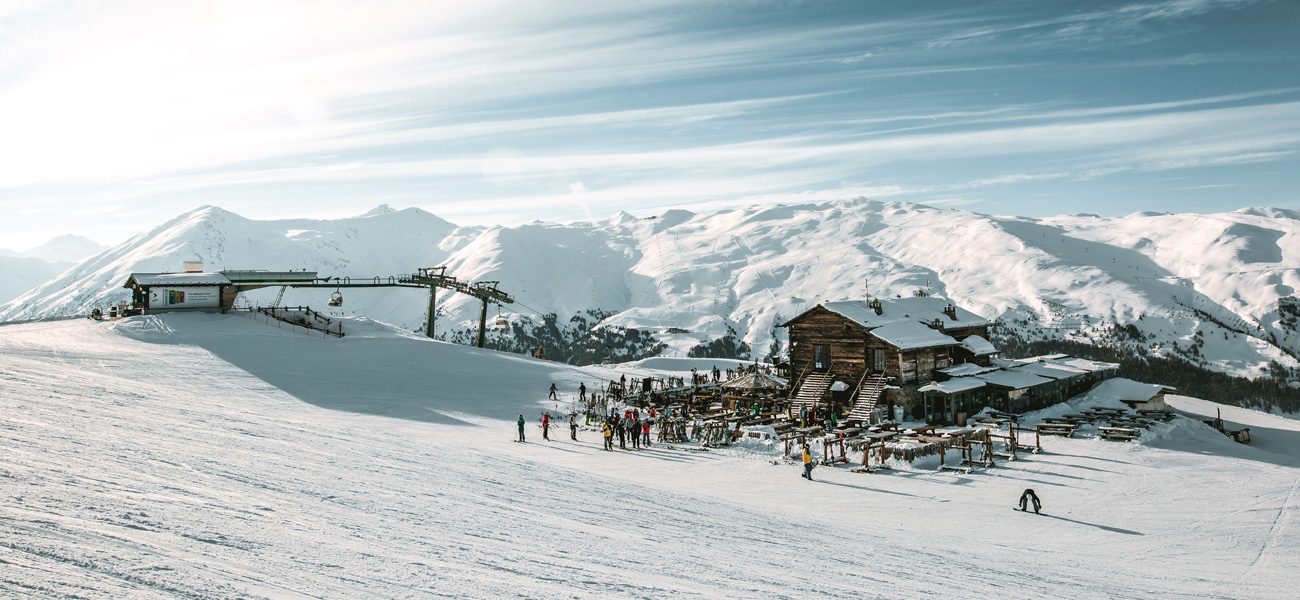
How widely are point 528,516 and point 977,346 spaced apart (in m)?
44.2

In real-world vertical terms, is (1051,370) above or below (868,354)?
below

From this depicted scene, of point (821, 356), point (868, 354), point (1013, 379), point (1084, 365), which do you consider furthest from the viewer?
point (1084, 365)

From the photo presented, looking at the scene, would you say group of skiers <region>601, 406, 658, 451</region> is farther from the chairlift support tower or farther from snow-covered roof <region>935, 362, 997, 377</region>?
the chairlift support tower

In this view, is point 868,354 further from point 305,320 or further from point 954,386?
point 305,320

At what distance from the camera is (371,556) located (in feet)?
36.3

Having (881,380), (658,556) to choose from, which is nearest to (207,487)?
(658,556)

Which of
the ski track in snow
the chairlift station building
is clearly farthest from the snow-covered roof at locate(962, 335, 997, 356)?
the chairlift station building

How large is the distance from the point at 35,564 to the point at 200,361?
3748cm

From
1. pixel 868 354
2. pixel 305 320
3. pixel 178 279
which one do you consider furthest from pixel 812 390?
pixel 178 279

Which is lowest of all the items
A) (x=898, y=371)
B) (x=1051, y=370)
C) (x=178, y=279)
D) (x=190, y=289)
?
(x=1051, y=370)

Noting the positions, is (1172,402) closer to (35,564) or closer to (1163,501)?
(1163,501)

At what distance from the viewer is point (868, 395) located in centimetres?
4394

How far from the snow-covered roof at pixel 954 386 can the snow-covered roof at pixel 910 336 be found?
8.05ft

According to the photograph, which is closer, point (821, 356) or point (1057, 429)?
point (1057, 429)
